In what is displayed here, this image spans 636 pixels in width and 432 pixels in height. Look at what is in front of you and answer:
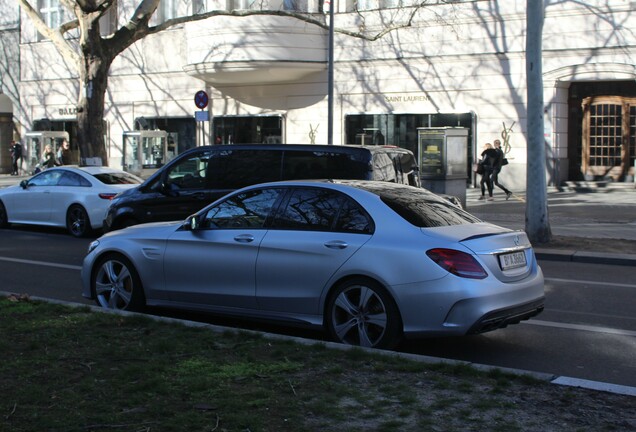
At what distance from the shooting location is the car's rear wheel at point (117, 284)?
347 inches

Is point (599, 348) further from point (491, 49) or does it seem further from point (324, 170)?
point (491, 49)

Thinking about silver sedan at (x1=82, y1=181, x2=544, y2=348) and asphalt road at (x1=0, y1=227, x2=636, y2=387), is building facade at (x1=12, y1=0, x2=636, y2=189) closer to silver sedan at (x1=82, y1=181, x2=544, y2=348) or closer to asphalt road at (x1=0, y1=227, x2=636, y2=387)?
asphalt road at (x1=0, y1=227, x2=636, y2=387)

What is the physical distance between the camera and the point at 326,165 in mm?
12547

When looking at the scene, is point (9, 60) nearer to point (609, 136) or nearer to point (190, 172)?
point (609, 136)

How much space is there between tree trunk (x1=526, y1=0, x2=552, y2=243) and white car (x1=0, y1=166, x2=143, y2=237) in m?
8.00

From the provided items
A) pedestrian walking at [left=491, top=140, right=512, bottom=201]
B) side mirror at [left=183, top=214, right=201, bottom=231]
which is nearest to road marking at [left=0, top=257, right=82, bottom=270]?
side mirror at [left=183, top=214, right=201, bottom=231]

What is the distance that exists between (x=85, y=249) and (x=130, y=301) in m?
6.84

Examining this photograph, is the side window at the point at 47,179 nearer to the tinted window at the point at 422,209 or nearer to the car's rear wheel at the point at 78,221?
the car's rear wheel at the point at 78,221

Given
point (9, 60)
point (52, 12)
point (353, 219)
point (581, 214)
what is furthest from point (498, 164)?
point (9, 60)

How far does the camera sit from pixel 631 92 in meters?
27.0

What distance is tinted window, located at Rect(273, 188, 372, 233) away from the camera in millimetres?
7594

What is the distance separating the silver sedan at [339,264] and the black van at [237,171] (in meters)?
4.01

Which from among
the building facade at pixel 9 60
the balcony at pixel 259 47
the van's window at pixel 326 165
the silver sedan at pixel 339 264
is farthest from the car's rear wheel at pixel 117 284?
the building facade at pixel 9 60

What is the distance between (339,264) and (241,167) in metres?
6.34
